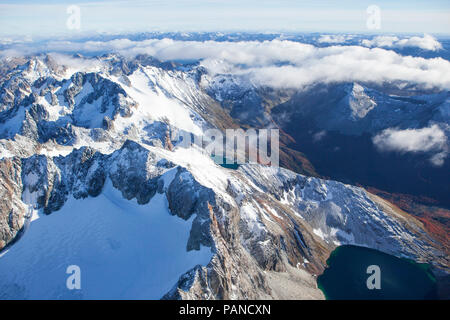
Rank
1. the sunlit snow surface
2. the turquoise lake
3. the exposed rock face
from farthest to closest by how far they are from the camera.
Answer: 1. the turquoise lake
2. the exposed rock face
3. the sunlit snow surface

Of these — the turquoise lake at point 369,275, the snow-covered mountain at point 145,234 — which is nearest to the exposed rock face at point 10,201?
the snow-covered mountain at point 145,234

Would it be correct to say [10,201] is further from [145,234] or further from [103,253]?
[145,234]

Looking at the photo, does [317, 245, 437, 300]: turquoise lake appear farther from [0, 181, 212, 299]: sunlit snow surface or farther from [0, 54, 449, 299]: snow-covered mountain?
[0, 181, 212, 299]: sunlit snow surface

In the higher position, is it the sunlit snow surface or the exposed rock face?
the exposed rock face

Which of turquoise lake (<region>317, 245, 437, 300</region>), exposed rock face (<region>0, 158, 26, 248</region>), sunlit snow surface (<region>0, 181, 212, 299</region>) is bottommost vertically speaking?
turquoise lake (<region>317, 245, 437, 300</region>)

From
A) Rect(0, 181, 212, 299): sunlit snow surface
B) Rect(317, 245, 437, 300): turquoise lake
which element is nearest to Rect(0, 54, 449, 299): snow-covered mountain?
Rect(0, 181, 212, 299): sunlit snow surface

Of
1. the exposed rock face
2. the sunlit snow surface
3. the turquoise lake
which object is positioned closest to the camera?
the sunlit snow surface
